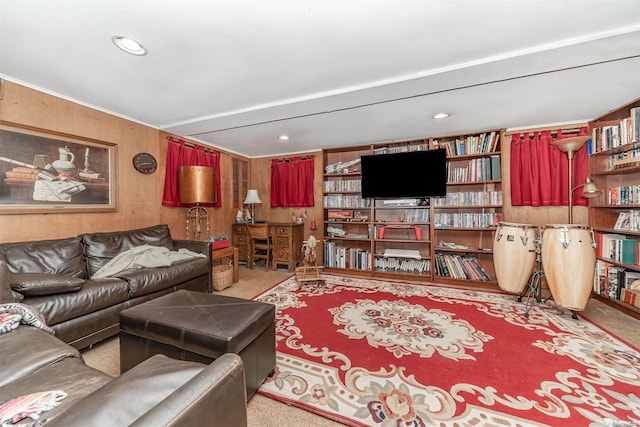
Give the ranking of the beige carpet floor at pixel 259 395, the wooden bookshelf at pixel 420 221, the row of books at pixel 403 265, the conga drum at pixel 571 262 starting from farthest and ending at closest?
the row of books at pixel 403 265 → the wooden bookshelf at pixel 420 221 → the conga drum at pixel 571 262 → the beige carpet floor at pixel 259 395

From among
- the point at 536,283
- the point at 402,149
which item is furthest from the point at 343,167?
the point at 536,283

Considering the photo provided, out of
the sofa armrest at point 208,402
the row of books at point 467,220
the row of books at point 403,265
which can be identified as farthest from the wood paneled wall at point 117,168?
the row of books at point 467,220

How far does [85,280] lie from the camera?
2.05m

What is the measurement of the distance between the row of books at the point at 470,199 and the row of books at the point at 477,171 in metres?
0.19

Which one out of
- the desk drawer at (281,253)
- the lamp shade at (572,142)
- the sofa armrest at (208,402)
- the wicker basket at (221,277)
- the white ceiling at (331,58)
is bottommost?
the wicker basket at (221,277)

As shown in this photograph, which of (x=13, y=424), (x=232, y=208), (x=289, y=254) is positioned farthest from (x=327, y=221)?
(x=13, y=424)

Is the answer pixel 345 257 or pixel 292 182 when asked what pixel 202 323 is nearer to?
pixel 345 257

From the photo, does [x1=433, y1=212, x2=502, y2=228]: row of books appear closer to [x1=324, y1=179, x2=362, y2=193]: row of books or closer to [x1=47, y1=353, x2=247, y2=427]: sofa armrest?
[x1=324, y1=179, x2=362, y2=193]: row of books

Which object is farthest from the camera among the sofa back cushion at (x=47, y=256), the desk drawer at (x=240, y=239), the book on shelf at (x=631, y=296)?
the desk drawer at (x=240, y=239)

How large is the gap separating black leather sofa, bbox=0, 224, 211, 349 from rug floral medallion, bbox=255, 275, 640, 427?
3.74 feet

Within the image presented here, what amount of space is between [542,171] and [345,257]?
9.11ft

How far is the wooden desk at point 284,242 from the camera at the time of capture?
3.84 metres

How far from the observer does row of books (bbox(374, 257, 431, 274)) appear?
3504 mm

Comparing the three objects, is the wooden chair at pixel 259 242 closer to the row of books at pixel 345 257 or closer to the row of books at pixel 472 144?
the row of books at pixel 345 257
